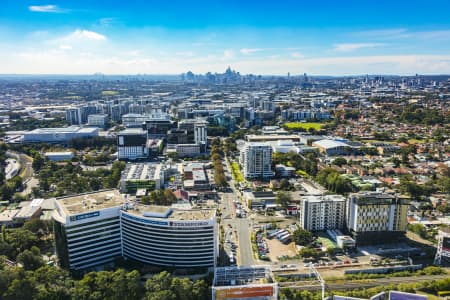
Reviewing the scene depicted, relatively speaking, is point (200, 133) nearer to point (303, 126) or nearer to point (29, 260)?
point (303, 126)

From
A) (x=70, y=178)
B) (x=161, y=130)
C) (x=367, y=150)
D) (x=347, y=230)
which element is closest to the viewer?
(x=347, y=230)

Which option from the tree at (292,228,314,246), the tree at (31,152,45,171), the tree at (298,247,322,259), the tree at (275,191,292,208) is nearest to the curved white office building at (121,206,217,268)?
the tree at (298,247,322,259)

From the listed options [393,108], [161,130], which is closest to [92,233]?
[161,130]

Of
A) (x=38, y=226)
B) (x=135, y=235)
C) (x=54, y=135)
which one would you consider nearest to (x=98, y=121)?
(x=54, y=135)

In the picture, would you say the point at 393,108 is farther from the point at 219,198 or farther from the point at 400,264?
the point at 400,264

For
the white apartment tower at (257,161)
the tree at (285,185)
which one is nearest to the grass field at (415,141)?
the white apartment tower at (257,161)

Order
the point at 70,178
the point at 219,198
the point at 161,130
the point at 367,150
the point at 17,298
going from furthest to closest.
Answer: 1. the point at 161,130
2. the point at 367,150
3. the point at 70,178
4. the point at 219,198
5. the point at 17,298

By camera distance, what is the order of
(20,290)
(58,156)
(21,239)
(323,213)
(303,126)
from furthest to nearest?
(303,126) < (58,156) < (323,213) < (21,239) < (20,290)
